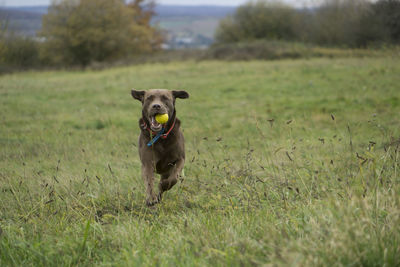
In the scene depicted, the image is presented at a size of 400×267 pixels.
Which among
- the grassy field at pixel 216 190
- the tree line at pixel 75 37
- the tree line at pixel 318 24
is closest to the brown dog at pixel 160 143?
the grassy field at pixel 216 190

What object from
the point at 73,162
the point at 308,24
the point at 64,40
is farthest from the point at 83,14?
the point at 73,162

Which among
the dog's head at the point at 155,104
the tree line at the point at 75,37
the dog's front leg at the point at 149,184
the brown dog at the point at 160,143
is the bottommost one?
the dog's front leg at the point at 149,184

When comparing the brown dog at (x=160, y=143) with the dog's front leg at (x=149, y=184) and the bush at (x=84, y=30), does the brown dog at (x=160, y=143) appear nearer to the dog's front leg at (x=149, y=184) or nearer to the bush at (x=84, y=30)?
the dog's front leg at (x=149, y=184)

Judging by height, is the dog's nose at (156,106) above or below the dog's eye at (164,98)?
below

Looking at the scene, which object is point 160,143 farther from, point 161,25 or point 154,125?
point 161,25

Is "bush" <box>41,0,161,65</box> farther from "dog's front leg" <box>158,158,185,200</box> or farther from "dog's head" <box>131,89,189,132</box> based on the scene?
"dog's front leg" <box>158,158,185,200</box>

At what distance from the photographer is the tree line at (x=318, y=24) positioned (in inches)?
968

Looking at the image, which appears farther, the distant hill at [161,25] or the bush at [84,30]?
the bush at [84,30]

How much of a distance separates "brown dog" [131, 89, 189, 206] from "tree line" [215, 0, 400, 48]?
16074 mm

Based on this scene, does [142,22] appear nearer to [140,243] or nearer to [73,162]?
[73,162]

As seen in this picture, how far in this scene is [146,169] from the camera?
4.84 metres

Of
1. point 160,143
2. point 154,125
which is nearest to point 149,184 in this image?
point 160,143

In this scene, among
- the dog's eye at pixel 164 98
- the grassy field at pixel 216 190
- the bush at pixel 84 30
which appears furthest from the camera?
the bush at pixel 84 30

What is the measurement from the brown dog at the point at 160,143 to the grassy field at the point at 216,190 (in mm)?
281
